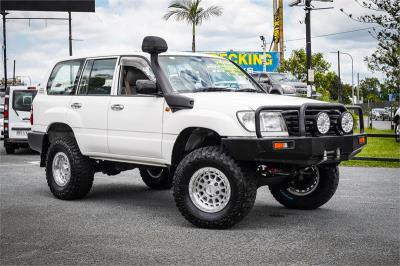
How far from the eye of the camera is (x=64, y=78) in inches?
373

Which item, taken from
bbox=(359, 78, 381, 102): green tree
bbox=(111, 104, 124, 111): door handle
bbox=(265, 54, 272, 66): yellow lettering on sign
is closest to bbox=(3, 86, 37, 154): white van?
bbox=(111, 104, 124, 111): door handle

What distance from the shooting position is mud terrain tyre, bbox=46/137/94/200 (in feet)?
29.3

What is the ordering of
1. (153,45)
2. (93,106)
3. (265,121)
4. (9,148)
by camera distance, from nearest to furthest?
(265,121), (153,45), (93,106), (9,148)

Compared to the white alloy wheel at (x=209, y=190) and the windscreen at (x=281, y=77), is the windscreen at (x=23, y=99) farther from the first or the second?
the windscreen at (x=281, y=77)

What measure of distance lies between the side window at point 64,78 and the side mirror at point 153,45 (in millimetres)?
1698

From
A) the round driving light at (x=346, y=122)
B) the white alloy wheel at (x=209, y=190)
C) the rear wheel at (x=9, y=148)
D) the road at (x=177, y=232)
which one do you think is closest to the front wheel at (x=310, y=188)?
the road at (x=177, y=232)

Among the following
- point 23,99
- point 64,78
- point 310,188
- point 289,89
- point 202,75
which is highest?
point 289,89

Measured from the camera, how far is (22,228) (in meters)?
7.08

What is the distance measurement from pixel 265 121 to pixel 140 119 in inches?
69.7

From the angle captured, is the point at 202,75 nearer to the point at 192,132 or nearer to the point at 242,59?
the point at 192,132

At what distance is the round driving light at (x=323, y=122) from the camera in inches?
272

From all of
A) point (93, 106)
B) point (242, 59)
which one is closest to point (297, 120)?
point (93, 106)

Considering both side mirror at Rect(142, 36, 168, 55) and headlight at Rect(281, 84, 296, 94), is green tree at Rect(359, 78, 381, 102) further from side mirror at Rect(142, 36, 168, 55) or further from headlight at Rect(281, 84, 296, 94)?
side mirror at Rect(142, 36, 168, 55)

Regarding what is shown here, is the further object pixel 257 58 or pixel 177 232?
pixel 257 58
